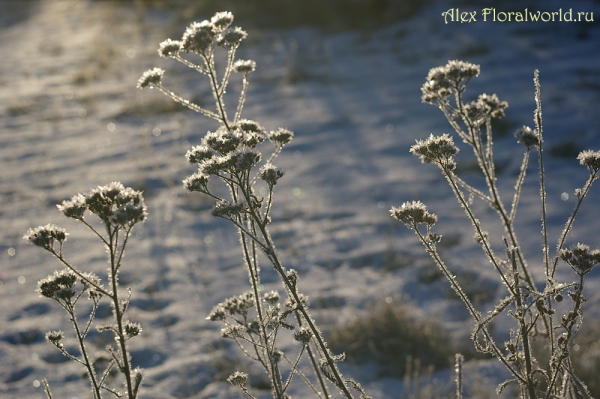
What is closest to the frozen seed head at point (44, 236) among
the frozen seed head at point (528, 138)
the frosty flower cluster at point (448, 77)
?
the frosty flower cluster at point (448, 77)

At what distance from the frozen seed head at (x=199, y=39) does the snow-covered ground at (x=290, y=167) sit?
246 cm

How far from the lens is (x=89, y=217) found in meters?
6.46

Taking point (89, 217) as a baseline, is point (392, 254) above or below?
below

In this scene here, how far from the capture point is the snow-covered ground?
457 centimetres

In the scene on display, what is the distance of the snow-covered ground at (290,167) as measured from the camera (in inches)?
180

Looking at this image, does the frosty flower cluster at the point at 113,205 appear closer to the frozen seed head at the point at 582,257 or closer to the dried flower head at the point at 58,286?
the dried flower head at the point at 58,286

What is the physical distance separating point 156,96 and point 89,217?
14.8 feet

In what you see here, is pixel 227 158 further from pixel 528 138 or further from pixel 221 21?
pixel 528 138

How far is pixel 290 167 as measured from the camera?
24.5 ft

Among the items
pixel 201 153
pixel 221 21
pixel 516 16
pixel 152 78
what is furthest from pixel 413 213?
pixel 516 16

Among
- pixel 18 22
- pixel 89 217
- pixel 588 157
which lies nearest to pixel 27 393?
pixel 89 217

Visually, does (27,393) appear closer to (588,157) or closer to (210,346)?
(210,346)

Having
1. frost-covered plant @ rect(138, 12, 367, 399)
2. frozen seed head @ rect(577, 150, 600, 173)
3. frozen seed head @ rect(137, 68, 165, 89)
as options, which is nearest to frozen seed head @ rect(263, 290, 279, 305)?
frost-covered plant @ rect(138, 12, 367, 399)

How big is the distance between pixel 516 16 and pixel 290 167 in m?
6.79
